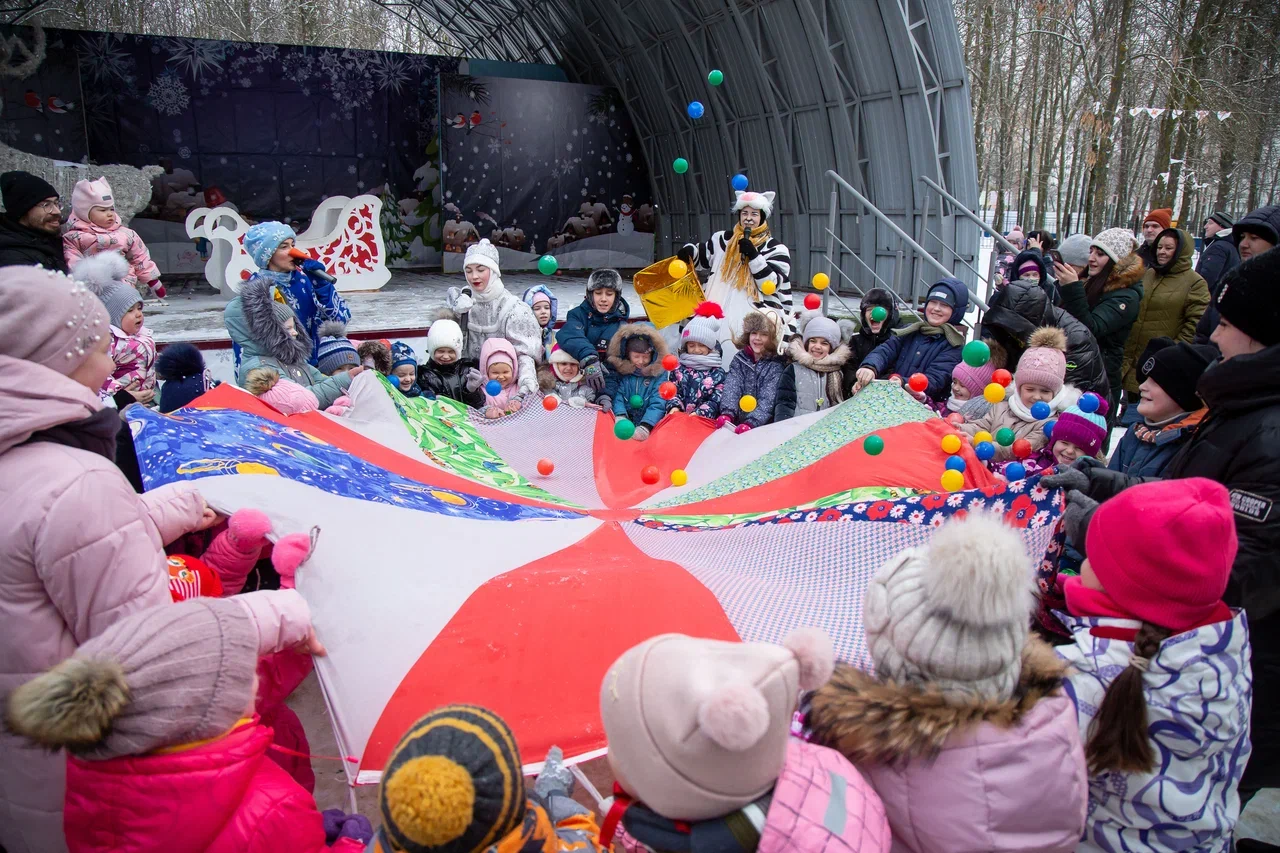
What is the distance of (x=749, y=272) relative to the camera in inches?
199

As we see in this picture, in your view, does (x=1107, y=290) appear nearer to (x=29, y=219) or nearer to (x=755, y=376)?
(x=755, y=376)

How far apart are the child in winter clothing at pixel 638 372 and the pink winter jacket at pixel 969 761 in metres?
2.79

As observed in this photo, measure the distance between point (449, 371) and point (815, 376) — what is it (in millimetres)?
1852

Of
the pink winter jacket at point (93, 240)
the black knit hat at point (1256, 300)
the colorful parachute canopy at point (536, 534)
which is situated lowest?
the colorful parachute canopy at point (536, 534)

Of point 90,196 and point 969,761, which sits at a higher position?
point 90,196

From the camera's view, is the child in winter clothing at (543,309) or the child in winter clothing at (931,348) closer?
the child in winter clothing at (931,348)

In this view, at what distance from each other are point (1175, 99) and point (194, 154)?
14.9 metres

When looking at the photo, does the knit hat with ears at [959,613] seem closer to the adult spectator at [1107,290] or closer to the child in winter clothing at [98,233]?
the adult spectator at [1107,290]

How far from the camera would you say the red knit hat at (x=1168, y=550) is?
51.5 inches

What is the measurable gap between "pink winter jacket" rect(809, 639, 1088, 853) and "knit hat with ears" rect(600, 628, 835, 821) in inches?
6.6

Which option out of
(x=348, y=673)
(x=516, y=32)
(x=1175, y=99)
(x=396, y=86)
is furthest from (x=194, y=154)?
(x=1175, y=99)

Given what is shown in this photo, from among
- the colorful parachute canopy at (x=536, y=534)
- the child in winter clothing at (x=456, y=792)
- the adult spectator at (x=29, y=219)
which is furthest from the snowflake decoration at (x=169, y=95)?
the child in winter clothing at (x=456, y=792)

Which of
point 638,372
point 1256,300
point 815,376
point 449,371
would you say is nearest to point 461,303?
point 449,371

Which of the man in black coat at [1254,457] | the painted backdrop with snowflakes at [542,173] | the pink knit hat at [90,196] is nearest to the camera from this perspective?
the man in black coat at [1254,457]
